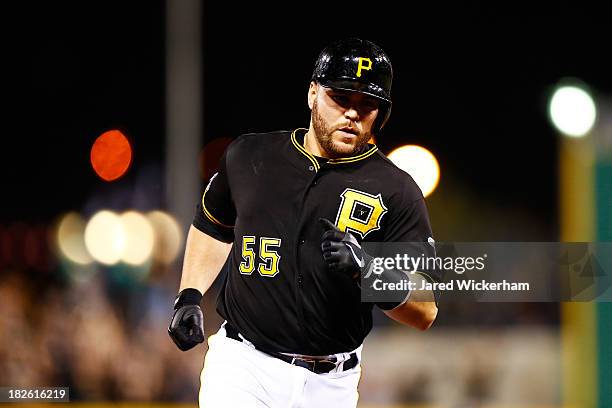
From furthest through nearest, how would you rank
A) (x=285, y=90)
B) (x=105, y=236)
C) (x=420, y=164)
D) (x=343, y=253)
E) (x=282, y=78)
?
(x=282, y=78)
(x=285, y=90)
(x=105, y=236)
(x=420, y=164)
(x=343, y=253)

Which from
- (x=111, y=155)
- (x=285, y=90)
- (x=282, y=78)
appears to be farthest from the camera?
(x=282, y=78)

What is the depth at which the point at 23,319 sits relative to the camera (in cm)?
778

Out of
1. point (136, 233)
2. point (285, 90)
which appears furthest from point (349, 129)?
point (285, 90)

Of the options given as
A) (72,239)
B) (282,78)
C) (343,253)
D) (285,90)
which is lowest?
(343,253)

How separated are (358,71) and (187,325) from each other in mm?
1153

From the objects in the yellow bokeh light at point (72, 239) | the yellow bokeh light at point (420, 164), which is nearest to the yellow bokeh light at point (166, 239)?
the yellow bokeh light at point (72, 239)

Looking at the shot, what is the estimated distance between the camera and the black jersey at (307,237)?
341cm

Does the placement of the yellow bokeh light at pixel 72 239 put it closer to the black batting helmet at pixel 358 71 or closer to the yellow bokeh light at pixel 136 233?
the yellow bokeh light at pixel 136 233

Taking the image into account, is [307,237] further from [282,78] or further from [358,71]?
[282,78]

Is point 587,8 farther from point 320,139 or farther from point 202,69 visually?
point 320,139

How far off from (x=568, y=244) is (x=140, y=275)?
5510mm

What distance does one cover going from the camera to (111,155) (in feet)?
42.8

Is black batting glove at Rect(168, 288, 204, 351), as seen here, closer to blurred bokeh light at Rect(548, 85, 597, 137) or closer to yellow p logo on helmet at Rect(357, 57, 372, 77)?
yellow p logo on helmet at Rect(357, 57, 372, 77)

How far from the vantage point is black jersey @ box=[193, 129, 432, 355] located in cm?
341
